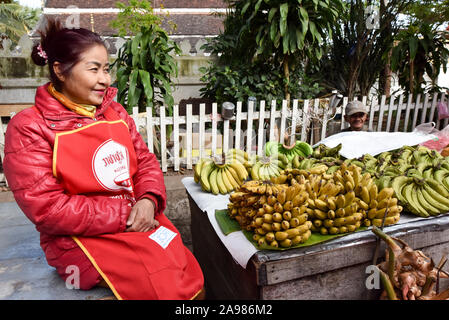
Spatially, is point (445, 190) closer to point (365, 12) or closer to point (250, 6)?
point (250, 6)

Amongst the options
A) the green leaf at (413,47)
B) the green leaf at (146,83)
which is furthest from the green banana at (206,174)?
the green leaf at (413,47)

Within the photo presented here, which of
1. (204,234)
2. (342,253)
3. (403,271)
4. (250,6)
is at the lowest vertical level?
(204,234)

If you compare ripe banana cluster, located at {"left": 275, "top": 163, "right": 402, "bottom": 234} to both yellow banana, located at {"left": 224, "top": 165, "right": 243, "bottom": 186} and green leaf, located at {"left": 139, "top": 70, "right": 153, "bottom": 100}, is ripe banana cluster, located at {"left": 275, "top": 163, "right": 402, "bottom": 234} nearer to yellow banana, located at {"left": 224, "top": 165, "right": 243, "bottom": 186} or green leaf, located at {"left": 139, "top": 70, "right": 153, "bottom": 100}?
yellow banana, located at {"left": 224, "top": 165, "right": 243, "bottom": 186}

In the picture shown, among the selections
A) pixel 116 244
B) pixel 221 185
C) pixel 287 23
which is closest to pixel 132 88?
pixel 287 23

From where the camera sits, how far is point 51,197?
1.57 meters

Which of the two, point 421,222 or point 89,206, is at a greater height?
point 89,206

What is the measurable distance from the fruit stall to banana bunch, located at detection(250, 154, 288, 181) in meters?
0.39

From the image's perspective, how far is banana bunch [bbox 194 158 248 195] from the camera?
238 centimetres

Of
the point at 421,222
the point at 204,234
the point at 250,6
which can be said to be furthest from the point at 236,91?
the point at 421,222

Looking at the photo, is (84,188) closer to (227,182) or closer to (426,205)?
(227,182)

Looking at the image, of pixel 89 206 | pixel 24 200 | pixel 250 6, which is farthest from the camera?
pixel 250 6

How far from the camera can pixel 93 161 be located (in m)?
1.74

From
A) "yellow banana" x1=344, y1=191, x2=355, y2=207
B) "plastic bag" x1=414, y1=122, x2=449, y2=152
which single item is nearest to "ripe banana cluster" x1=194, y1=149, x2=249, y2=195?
"yellow banana" x1=344, y1=191, x2=355, y2=207

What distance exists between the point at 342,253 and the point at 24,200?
1641 mm
